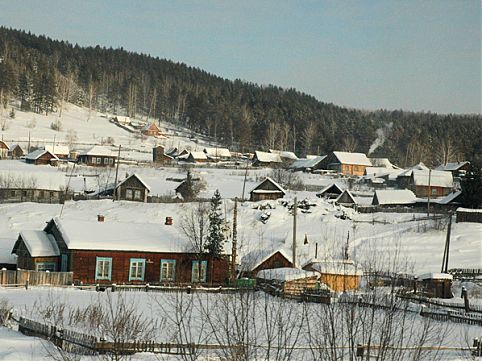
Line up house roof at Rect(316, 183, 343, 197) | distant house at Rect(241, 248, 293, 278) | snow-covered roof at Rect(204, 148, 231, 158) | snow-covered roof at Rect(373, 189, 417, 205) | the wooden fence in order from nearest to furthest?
the wooden fence < distant house at Rect(241, 248, 293, 278) < snow-covered roof at Rect(373, 189, 417, 205) < house roof at Rect(316, 183, 343, 197) < snow-covered roof at Rect(204, 148, 231, 158)

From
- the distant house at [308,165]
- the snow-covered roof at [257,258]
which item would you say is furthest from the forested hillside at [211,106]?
the snow-covered roof at [257,258]

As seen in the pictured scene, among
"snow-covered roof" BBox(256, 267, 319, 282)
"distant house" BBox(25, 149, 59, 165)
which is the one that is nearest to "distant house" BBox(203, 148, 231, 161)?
"distant house" BBox(25, 149, 59, 165)

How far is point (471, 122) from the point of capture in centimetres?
16150

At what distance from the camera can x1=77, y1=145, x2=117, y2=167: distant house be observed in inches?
3465

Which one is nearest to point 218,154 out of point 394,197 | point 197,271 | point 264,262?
point 394,197

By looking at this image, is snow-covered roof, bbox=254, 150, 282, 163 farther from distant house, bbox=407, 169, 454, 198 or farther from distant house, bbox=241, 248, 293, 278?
distant house, bbox=241, 248, 293, 278

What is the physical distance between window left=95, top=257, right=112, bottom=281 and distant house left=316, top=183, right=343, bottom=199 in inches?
1345

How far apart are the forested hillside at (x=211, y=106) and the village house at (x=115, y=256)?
84899mm

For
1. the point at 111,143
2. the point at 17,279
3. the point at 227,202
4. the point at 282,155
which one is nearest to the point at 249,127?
the point at 282,155

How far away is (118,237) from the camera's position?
110ft

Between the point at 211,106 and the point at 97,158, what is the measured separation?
204 feet

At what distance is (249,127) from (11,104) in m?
47.4

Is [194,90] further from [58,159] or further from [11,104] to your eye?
[58,159]

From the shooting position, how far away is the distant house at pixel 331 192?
6359 centimetres
